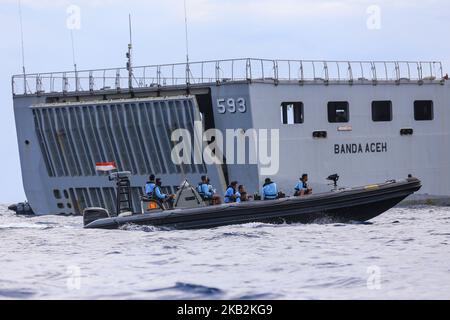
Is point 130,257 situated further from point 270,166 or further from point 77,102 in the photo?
point 77,102

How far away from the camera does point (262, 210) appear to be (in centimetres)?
2997

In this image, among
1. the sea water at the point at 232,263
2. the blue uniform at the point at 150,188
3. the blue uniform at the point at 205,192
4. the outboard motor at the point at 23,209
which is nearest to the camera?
the sea water at the point at 232,263

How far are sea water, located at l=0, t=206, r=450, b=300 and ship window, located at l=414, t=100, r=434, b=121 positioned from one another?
19417mm

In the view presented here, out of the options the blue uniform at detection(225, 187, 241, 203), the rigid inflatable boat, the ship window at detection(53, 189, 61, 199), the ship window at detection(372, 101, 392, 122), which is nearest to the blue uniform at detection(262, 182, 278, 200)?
the blue uniform at detection(225, 187, 241, 203)

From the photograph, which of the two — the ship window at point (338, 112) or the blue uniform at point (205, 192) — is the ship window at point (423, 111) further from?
the blue uniform at point (205, 192)

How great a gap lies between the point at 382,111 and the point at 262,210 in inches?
824

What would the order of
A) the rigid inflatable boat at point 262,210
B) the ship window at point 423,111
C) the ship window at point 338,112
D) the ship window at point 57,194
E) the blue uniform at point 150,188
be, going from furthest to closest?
1. the ship window at point 57,194
2. the ship window at point 423,111
3. the ship window at point 338,112
4. the blue uniform at point 150,188
5. the rigid inflatable boat at point 262,210

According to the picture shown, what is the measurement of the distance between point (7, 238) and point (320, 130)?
64.8 ft

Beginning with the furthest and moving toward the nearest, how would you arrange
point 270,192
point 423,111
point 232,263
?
point 423,111 < point 270,192 < point 232,263

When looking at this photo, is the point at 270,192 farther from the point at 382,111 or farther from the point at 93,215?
the point at 382,111

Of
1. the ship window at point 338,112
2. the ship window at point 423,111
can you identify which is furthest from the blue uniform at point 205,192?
the ship window at point 423,111

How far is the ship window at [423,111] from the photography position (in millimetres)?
51094

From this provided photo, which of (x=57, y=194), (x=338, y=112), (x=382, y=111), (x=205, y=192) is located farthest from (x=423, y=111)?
(x=205, y=192)
